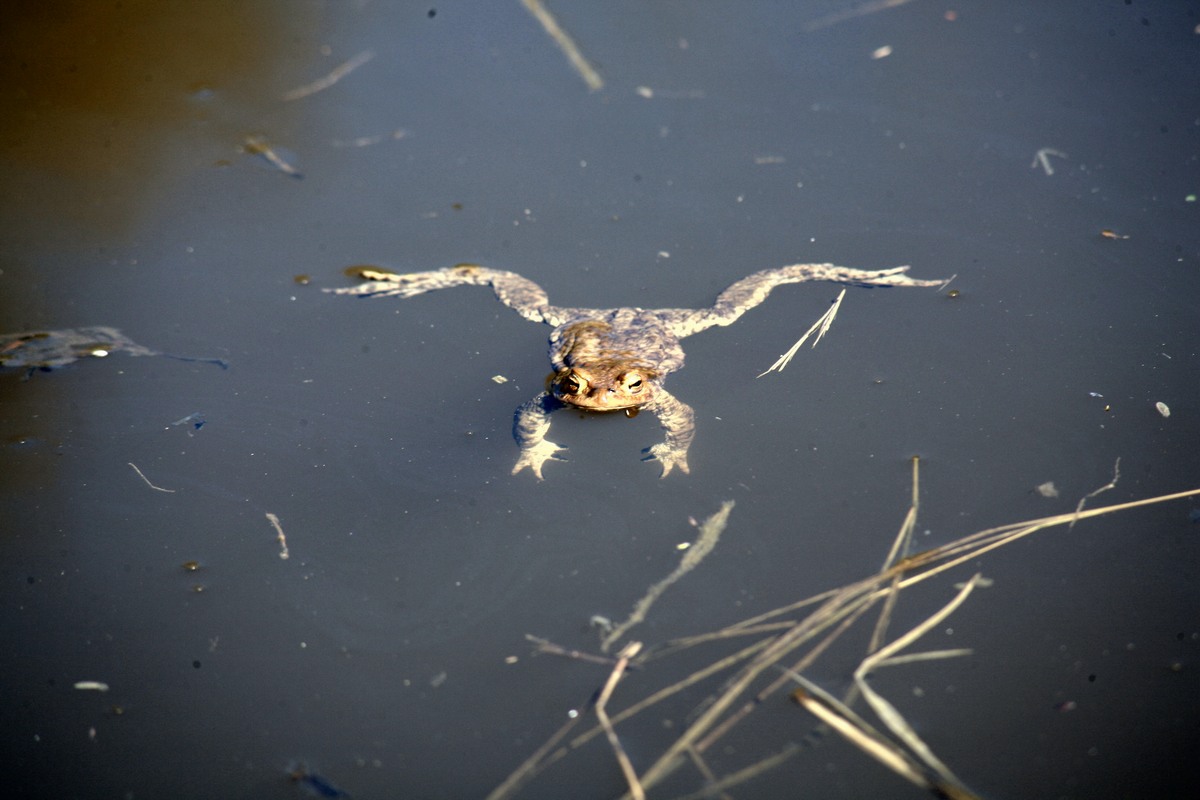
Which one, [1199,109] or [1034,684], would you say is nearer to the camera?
[1034,684]

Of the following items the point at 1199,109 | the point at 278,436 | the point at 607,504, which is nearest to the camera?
the point at 607,504

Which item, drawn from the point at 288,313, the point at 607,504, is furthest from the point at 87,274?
the point at 607,504

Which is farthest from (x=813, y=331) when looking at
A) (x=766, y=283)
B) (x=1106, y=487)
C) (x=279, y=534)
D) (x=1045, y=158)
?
(x=279, y=534)

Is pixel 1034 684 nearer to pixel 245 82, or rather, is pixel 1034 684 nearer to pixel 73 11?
pixel 245 82

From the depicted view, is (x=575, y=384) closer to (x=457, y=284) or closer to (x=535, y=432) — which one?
(x=535, y=432)

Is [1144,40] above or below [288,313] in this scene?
above

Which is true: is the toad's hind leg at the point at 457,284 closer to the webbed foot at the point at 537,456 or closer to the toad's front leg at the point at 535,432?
the toad's front leg at the point at 535,432

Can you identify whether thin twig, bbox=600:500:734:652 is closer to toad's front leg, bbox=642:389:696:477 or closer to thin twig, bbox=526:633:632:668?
thin twig, bbox=526:633:632:668
